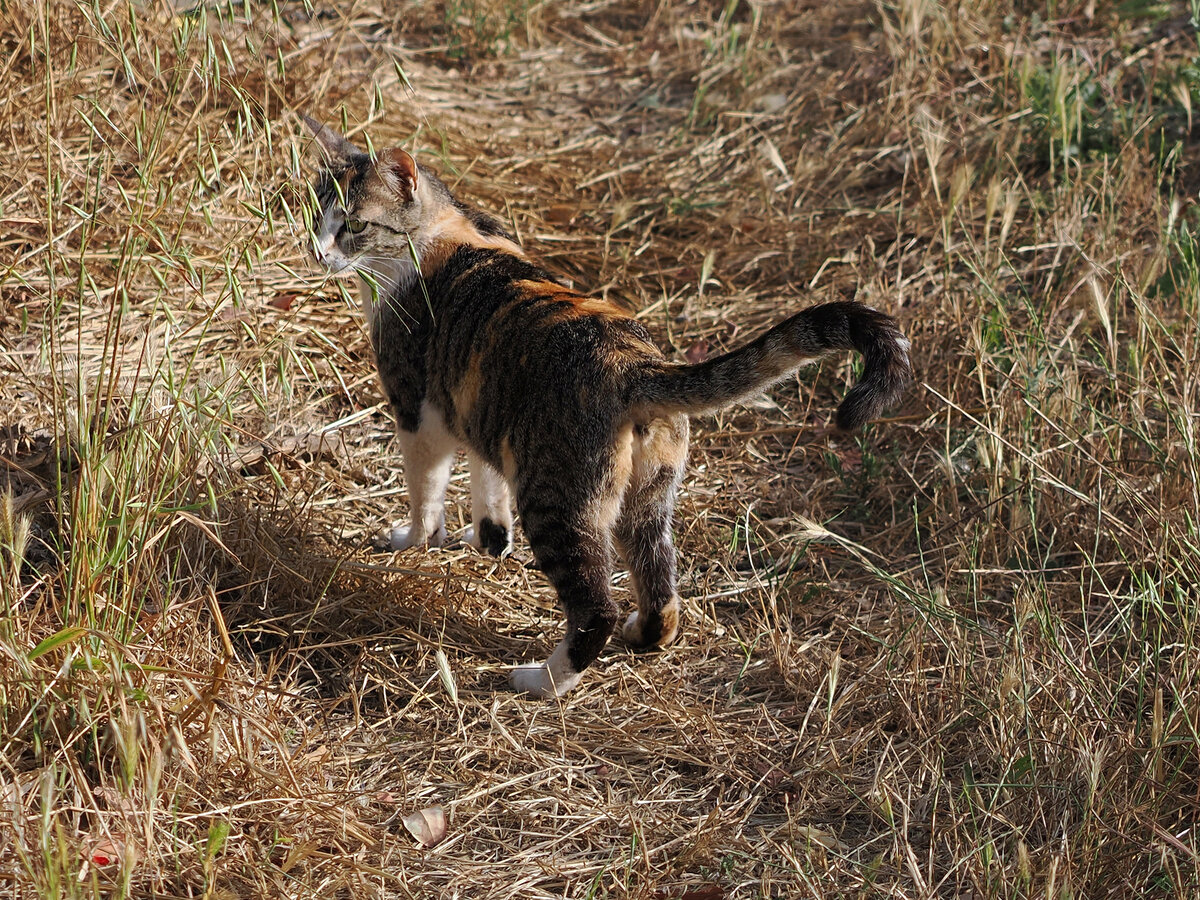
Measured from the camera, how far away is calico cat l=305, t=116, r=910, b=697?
2678 millimetres

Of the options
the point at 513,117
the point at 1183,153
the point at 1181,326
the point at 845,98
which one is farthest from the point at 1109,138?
the point at 513,117

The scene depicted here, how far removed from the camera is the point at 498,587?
3447 mm

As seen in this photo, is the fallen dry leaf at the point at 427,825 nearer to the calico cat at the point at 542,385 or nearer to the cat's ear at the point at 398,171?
the calico cat at the point at 542,385

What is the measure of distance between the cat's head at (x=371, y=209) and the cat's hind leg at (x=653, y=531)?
103cm

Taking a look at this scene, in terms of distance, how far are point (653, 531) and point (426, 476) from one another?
0.80m

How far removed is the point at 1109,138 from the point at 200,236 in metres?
3.84

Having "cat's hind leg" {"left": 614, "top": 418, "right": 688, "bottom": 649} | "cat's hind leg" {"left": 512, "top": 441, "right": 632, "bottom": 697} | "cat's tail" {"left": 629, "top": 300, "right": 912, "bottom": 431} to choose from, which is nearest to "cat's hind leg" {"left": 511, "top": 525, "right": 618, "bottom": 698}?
"cat's hind leg" {"left": 512, "top": 441, "right": 632, "bottom": 697}

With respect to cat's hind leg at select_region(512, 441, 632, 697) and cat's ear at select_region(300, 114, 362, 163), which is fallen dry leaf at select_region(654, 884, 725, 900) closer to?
cat's hind leg at select_region(512, 441, 632, 697)

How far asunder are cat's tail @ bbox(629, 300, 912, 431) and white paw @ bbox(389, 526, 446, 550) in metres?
1.07

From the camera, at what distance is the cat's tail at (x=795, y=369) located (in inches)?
94.1

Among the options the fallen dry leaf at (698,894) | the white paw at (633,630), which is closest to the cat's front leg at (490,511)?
the white paw at (633,630)

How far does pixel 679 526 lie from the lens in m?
3.73

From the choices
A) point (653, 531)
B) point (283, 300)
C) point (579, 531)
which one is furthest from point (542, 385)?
point (283, 300)

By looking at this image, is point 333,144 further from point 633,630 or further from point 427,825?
point 427,825
